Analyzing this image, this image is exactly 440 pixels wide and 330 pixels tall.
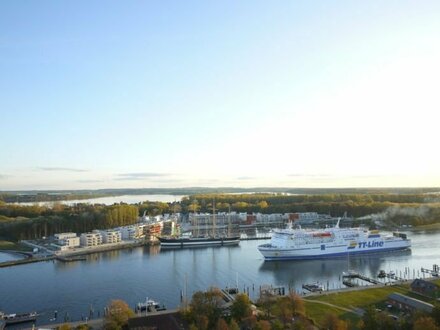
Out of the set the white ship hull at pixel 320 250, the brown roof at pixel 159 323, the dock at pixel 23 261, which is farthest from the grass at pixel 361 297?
the dock at pixel 23 261

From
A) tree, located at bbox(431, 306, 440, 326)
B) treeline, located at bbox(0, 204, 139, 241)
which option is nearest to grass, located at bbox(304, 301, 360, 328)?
tree, located at bbox(431, 306, 440, 326)

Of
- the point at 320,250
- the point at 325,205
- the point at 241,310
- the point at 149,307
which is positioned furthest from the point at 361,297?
the point at 325,205

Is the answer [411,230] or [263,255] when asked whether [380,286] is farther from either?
[411,230]

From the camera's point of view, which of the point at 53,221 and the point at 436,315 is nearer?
the point at 436,315

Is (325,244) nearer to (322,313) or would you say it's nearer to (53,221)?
(322,313)

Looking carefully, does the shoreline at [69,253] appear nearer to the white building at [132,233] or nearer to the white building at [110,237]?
the white building at [110,237]

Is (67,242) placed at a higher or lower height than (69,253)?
higher
